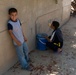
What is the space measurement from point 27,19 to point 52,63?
1.41 metres

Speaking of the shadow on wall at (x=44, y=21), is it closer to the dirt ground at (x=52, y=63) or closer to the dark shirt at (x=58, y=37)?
the dark shirt at (x=58, y=37)

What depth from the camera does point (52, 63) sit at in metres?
4.72

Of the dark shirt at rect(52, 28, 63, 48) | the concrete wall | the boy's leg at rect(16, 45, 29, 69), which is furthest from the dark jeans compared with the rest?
the boy's leg at rect(16, 45, 29, 69)

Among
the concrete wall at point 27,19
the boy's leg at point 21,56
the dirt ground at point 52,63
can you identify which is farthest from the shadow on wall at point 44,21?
the boy's leg at point 21,56

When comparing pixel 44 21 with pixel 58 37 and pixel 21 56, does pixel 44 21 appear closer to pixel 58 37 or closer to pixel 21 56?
pixel 58 37

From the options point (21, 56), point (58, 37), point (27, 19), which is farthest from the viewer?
point (58, 37)

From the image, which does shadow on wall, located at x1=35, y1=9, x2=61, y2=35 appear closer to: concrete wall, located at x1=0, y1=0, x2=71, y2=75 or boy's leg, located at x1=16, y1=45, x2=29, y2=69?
concrete wall, located at x1=0, y1=0, x2=71, y2=75

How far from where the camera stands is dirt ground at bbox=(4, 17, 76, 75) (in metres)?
4.25

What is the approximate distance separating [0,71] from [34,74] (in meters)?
0.81

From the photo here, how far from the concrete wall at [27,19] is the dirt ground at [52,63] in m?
0.31

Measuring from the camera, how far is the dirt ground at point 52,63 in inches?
167

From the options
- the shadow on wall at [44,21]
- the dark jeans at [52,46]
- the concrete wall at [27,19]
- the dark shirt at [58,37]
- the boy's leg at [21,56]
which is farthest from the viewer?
the shadow on wall at [44,21]

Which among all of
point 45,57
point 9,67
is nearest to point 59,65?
point 45,57

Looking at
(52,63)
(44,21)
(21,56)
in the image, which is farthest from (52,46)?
(21,56)
